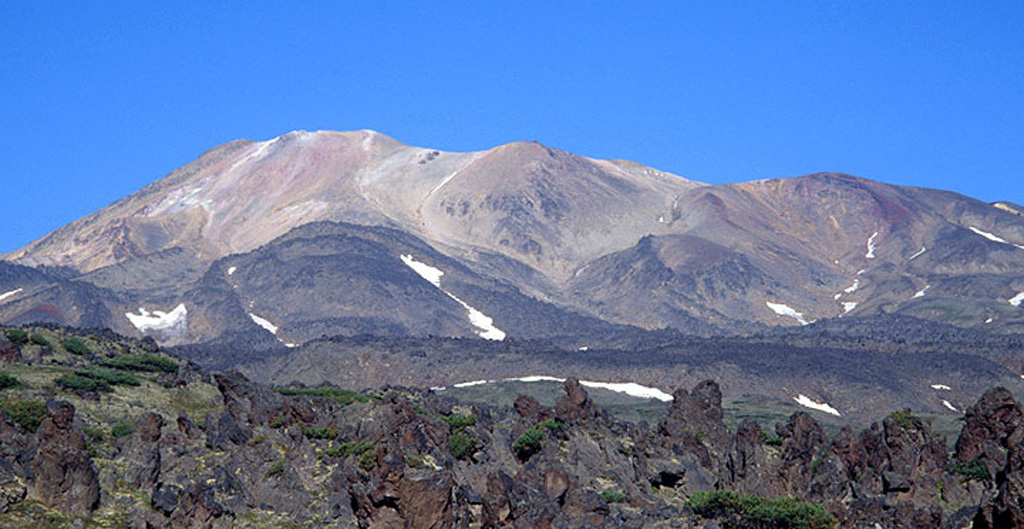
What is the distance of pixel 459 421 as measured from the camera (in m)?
84.1

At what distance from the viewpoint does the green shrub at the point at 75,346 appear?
95.4 m

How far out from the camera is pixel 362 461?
68625 millimetres

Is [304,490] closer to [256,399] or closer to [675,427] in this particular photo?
[256,399]

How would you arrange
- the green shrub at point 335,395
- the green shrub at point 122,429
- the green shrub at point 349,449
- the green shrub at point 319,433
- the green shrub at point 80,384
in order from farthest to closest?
the green shrub at point 335,395, the green shrub at point 80,384, the green shrub at point 319,433, the green shrub at point 122,429, the green shrub at point 349,449

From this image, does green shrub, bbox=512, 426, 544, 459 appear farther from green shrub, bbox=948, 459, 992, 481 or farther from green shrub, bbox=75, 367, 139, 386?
green shrub, bbox=948, 459, 992, 481

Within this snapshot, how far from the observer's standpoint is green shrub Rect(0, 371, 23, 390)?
74.5m

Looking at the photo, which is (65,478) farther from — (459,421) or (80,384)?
(459,421)

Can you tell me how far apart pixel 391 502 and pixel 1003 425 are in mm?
50486

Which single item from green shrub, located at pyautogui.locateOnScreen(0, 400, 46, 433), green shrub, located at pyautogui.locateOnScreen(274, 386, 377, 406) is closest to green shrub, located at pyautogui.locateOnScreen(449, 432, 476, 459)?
green shrub, located at pyautogui.locateOnScreen(0, 400, 46, 433)

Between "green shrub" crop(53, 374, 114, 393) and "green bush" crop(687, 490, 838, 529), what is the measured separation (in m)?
29.6

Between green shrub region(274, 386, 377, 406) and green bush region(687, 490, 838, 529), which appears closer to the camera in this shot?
green bush region(687, 490, 838, 529)

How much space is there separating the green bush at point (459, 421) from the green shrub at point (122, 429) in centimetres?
1663

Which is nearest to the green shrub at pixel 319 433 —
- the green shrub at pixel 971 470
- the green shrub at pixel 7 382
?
the green shrub at pixel 7 382

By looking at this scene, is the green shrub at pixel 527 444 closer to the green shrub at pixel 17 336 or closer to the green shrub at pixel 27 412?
the green shrub at pixel 27 412
